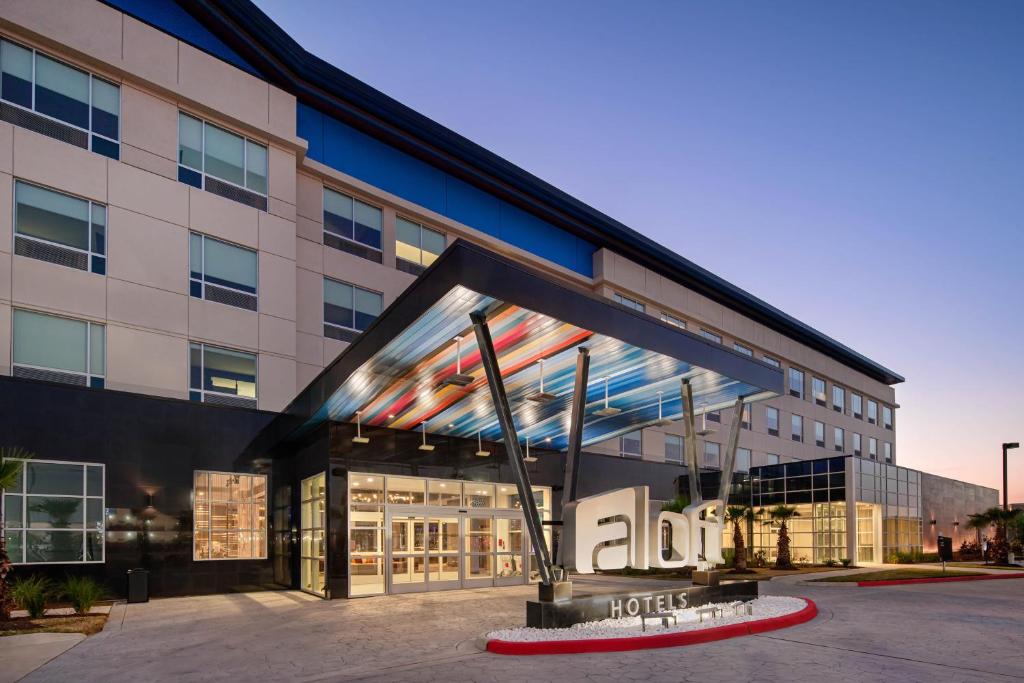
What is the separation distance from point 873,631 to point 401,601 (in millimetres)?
11218

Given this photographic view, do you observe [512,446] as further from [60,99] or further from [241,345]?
[60,99]

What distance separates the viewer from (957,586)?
83.0 feet

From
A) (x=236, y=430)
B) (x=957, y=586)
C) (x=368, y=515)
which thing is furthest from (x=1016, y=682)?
(x=236, y=430)

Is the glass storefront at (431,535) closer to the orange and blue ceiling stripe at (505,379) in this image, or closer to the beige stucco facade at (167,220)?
the orange and blue ceiling stripe at (505,379)

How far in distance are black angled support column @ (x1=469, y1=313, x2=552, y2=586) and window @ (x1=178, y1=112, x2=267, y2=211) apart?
51.7 feet

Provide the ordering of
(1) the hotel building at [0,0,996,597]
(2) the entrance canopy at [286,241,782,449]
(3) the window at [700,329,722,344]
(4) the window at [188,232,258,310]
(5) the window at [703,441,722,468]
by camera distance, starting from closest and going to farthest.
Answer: (2) the entrance canopy at [286,241,782,449] < (1) the hotel building at [0,0,996,597] < (4) the window at [188,232,258,310] < (3) the window at [700,329,722,344] < (5) the window at [703,441,722,468]

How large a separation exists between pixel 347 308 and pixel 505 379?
1311 cm

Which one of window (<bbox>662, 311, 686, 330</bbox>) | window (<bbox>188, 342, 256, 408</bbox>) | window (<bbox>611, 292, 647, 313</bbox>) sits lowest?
Result: window (<bbox>188, 342, 256, 408</bbox>)

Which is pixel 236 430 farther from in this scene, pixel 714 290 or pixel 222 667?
pixel 714 290

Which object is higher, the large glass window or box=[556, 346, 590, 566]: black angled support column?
the large glass window

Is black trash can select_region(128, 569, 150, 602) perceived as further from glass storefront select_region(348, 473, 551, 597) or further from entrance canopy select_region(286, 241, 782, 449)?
entrance canopy select_region(286, 241, 782, 449)

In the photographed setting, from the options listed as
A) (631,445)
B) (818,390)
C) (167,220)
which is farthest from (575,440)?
(818,390)

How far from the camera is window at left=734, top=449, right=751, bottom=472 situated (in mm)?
47741

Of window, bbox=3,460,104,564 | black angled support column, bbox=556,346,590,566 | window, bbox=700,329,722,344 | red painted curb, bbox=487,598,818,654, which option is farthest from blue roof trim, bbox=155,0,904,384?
red painted curb, bbox=487,598,818,654
